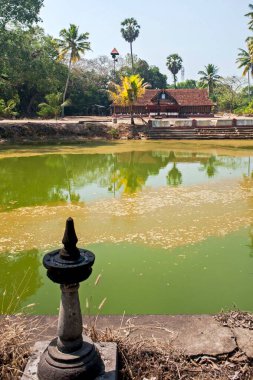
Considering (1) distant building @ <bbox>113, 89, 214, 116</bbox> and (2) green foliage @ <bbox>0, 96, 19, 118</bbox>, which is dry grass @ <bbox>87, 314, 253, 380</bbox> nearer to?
(2) green foliage @ <bbox>0, 96, 19, 118</bbox>

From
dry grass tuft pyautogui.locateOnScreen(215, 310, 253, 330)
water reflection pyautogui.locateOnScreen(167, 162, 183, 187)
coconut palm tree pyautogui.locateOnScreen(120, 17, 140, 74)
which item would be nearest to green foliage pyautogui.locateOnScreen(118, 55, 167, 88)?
coconut palm tree pyautogui.locateOnScreen(120, 17, 140, 74)

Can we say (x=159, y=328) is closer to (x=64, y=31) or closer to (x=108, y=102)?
(x=64, y=31)

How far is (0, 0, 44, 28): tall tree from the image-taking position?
23.6 meters

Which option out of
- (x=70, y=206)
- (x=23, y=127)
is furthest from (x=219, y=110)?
(x=70, y=206)

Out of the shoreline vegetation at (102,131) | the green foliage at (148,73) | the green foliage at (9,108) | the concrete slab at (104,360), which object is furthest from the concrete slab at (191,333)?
the green foliage at (148,73)

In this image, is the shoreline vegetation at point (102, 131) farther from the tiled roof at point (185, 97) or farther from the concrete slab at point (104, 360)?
the concrete slab at point (104, 360)

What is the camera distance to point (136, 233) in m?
7.89

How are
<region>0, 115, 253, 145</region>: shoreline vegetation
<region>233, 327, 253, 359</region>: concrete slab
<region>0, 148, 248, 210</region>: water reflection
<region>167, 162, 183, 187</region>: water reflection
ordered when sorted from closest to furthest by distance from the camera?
1. <region>233, 327, 253, 359</region>: concrete slab
2. <region>0, 148, 248, 210</region>: water reflection
3. <region>167, 162, 183, 187</region>: water reflection
4. <region>0, 115, 253, 145</region>: shoreline vegetation

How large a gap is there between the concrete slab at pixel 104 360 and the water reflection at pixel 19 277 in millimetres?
2244

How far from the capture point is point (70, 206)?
10.4 m

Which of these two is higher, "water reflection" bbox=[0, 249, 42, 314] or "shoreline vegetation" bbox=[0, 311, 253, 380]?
"shoreline vegetation" bbox=[0, 311, 253, 380]

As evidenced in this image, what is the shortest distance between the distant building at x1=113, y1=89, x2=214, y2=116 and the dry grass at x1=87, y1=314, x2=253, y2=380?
3796 centimetres

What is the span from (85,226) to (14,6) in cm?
2112

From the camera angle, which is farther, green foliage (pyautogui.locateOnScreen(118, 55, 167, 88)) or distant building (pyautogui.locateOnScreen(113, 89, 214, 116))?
green foliage (pyautogui.locateOnScreen(118, 55, 167, 88))
